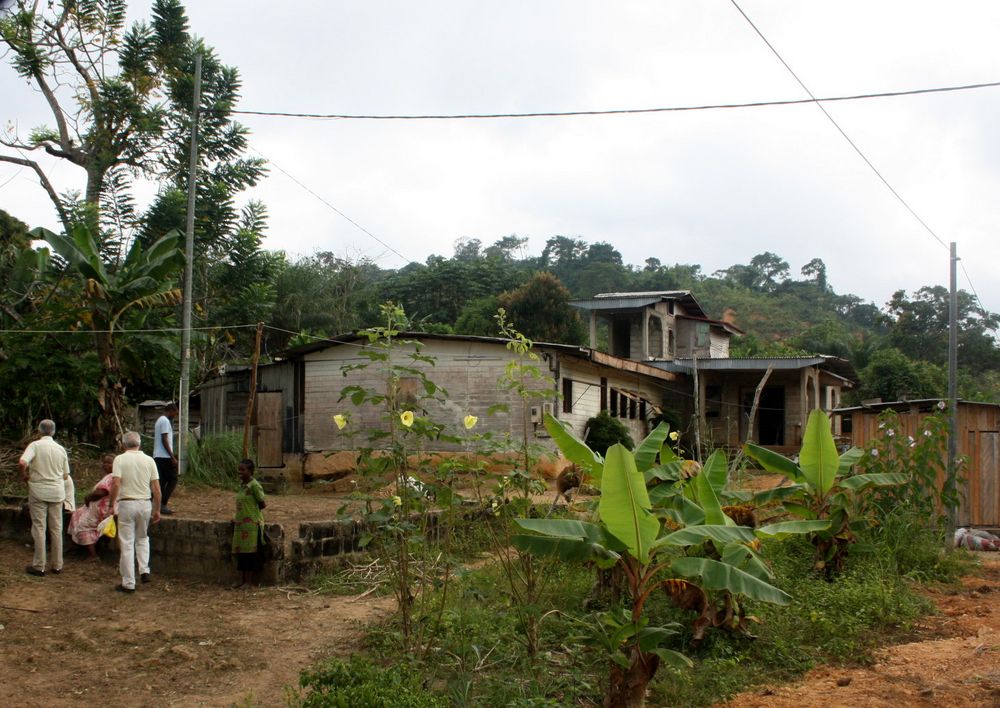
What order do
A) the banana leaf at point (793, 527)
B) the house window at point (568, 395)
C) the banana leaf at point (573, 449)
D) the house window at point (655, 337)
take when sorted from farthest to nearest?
the house window at point (655, 337), the house window at point (568, 395), the banana leaf at point (793, 527), the banana leaf at point (573, 449)

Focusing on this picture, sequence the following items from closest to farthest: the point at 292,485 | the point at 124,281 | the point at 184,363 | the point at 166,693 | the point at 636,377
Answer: the point at 166,693 < the point at 124,281 < the point at 184,363 < the point at 292,485 < the point at 636,377

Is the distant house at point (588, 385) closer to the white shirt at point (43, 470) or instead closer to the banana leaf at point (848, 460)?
the white shirt at point (43, 470)

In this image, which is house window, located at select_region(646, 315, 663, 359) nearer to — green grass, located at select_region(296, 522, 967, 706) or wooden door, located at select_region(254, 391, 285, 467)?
wooden door, located at select_region(254, 391, 285, 467)

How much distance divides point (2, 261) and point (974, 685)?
19.1 meters

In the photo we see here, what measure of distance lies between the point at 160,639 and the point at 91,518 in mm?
3652

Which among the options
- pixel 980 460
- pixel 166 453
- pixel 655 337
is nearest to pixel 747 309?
pixel 655 337

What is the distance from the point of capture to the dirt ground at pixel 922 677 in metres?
5.80

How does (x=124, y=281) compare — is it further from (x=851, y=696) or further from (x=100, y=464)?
(x=851, y=696)

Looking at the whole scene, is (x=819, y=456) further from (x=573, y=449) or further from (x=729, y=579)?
(x=729, y=579)

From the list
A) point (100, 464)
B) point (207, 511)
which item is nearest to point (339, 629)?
point (207, 511)

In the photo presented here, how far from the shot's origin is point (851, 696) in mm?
5879

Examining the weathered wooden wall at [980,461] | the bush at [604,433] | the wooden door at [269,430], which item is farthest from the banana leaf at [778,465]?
the wooden door at [269,430]

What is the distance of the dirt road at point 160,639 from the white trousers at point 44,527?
0.23m

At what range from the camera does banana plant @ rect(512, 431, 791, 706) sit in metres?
5.29
